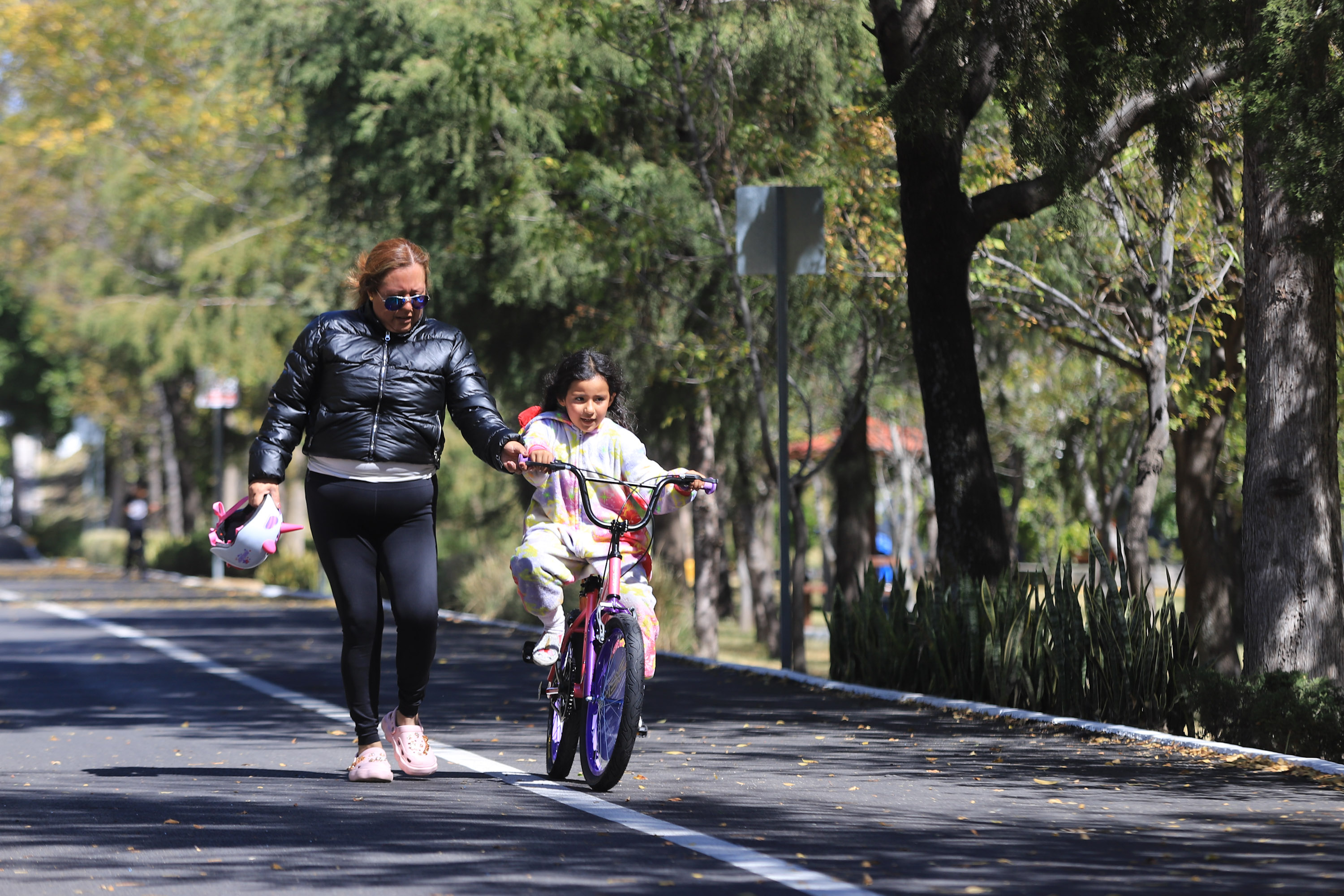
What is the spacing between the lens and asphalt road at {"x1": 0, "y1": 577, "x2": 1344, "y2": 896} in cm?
536

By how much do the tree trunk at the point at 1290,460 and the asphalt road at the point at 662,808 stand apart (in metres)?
0.96

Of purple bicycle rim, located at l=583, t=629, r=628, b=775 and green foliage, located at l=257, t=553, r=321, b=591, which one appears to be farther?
green foliage, located at l=257, t=553, r=321, b=591

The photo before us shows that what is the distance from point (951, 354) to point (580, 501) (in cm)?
513

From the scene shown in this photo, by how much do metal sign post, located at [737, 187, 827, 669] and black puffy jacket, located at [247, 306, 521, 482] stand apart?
238 inches

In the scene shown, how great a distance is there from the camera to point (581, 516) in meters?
7.33

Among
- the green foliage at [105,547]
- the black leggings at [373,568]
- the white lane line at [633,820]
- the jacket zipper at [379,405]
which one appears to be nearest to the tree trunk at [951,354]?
the white lane line at [633,820]

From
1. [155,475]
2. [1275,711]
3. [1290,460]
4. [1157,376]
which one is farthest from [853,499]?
[155,475]

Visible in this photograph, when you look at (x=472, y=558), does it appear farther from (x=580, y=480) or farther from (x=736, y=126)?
(x=580, y=480)

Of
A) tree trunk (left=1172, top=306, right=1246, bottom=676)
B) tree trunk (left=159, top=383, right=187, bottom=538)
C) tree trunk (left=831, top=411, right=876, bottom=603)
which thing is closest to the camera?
tree trunk (left=1172, top=306, right=1246, bottom=676)

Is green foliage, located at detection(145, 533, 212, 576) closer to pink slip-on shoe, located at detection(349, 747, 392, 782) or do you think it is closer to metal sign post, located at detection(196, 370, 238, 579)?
metal sign post, located at detection(196, 370, 238, 579)

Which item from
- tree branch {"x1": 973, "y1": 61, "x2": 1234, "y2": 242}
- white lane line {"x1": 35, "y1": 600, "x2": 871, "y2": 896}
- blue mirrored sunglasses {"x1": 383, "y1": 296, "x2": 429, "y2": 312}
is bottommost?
white lane line {"x1": 35, "y1": 600, "x2": 871, "y2": 896}

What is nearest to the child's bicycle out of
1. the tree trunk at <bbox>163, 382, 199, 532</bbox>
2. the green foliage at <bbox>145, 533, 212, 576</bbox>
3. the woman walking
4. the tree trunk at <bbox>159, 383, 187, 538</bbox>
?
the woman walking

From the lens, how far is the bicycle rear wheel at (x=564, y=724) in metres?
7.24

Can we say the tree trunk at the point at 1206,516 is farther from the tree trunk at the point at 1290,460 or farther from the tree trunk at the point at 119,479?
the tree trunk at the point at 119,479
